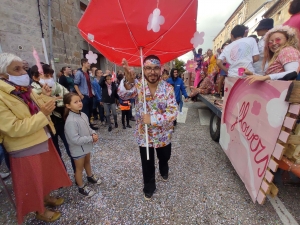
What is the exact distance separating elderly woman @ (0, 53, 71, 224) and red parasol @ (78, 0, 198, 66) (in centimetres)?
85

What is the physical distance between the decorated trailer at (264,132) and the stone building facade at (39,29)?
6441 millimetres

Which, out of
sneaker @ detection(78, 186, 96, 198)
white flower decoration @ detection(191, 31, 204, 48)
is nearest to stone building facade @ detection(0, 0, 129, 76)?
sneaker @ detection(78, 186, 96, 198)

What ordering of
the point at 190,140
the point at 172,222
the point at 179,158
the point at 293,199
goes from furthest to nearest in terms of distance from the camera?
the point at 190,140 < the point at 179,158 < the point at 293,199 < the point at 172,222

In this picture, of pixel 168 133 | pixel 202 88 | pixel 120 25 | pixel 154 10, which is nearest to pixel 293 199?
pixel 168 133

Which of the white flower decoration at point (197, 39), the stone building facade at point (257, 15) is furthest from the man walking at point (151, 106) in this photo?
the stone building facade at point (257, 15)

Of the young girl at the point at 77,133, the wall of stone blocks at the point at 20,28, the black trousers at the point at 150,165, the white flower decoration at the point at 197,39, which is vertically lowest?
the black trousers at the point at 150,165

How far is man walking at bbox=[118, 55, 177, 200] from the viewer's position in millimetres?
1813

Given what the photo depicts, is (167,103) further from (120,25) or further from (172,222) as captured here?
(172,222)

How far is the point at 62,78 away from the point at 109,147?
2.81m

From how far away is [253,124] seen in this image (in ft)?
6.44

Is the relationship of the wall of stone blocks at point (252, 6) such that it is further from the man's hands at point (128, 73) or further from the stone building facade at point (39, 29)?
the man's hands at point (128, 73)

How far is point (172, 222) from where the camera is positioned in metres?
1.85

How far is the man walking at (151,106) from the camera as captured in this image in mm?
1813

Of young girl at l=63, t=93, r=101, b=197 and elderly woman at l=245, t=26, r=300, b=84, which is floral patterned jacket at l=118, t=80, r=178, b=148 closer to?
young girl at l=63, t=93, r=101, b=197
